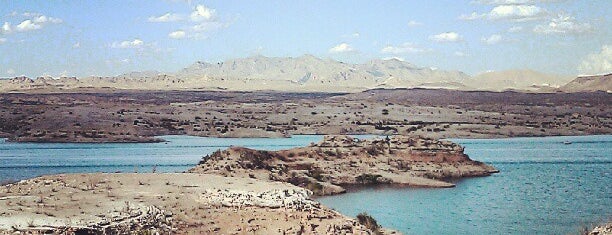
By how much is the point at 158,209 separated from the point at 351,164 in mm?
29592

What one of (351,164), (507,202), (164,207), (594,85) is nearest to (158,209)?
(164,207)

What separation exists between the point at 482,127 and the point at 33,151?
47.2m

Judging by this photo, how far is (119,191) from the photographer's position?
22000 mm

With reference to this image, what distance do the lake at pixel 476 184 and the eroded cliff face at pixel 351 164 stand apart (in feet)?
5.57

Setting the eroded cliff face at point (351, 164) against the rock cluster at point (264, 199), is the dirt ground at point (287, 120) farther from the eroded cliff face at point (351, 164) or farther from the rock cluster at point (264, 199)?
the rock cluster at point (264, 199)

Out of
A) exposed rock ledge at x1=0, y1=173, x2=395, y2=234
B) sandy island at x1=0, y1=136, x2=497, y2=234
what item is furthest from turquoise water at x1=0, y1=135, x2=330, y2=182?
exposed rock ledge at x1=0, y1=173, x2=395, y2=234

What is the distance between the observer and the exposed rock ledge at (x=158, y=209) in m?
17.4

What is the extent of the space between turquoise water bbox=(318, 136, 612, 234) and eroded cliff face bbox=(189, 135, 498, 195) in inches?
68.3

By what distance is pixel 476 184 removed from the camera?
46.8 metres

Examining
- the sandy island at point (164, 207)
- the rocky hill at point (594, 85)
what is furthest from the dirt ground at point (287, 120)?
the sandy island at point (164, 207)

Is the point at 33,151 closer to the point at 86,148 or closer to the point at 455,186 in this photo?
the point at 86,148

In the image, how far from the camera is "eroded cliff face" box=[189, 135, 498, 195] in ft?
136

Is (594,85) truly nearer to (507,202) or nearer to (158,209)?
(507,202)

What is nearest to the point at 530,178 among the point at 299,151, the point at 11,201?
the point at 299,151
